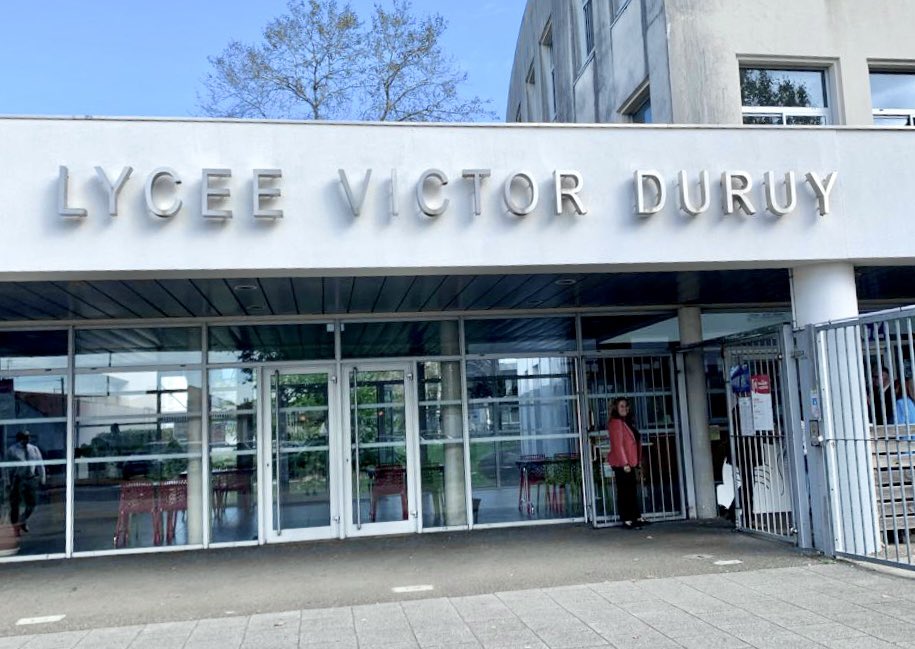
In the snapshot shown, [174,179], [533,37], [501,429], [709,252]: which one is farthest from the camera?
[533,37]

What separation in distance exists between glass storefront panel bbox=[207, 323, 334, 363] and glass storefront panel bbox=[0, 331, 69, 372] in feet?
5.74

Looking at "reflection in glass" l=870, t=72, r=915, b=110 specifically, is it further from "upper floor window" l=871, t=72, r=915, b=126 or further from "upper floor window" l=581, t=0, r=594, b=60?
"upper floor window" l=581, t=0, r=594, b=60

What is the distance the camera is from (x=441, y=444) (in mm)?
10680

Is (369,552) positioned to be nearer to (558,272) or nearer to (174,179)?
(558,272)

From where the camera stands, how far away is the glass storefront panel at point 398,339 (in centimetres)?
1059

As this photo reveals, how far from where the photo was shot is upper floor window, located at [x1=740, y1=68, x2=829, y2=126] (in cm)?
1163

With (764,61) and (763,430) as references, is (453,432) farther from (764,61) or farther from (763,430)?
(764,61)

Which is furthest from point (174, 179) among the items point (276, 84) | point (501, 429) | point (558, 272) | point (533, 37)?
point (276, 84)

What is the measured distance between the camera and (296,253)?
23.7ft

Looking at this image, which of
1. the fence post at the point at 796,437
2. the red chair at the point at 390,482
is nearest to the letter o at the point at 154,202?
the red chair at the point at 390,482

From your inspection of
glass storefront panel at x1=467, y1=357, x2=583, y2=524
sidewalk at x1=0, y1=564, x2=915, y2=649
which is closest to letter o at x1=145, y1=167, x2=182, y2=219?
sidewalk at x1=0, y1=564, x2=915, y2=649

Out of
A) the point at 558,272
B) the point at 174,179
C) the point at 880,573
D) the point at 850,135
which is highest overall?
the point at 850,135

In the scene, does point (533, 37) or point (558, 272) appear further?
point (533, 37)

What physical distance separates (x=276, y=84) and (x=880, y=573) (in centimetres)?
2037
